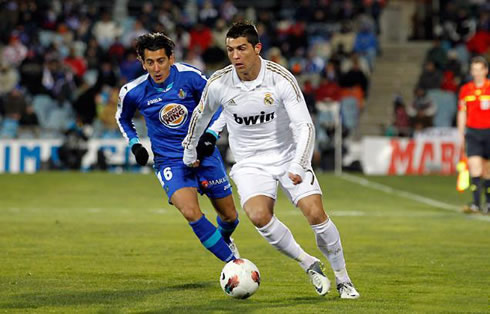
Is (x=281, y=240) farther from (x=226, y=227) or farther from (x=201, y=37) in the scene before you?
(x=201, y=37)

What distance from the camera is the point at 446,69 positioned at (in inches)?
1138

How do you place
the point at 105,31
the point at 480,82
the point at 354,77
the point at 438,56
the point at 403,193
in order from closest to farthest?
1. the point at 480,82
2. the point at 403,193
3. the point at 354,77
4. the point at 438,56
5. the point at 105,31

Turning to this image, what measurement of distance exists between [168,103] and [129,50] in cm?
2039

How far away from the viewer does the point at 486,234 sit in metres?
14.0

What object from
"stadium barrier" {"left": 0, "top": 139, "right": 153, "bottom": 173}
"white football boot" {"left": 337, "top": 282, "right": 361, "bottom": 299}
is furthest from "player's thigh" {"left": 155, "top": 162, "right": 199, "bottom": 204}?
"stadium barrier" {"left": 0, "top": 139, "right": 153, "bottom": 173}

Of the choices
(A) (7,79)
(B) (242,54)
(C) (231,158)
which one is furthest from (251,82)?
(A) (7,79)

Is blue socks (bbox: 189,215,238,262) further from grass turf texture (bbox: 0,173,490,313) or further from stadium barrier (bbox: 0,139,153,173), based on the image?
stadium barrier (bbox: 0,139,153,173)

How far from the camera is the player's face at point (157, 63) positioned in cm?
962

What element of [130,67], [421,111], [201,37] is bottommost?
[421,111]

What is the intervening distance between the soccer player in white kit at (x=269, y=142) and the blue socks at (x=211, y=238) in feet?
2.35

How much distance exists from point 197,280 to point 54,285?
1.30 meters

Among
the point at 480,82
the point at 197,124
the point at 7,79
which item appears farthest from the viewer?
the point at 7,79

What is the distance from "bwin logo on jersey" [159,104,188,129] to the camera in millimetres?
9812

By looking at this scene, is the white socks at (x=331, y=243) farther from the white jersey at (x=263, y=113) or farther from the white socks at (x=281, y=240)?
the white jersey at (x=263, y=113)
